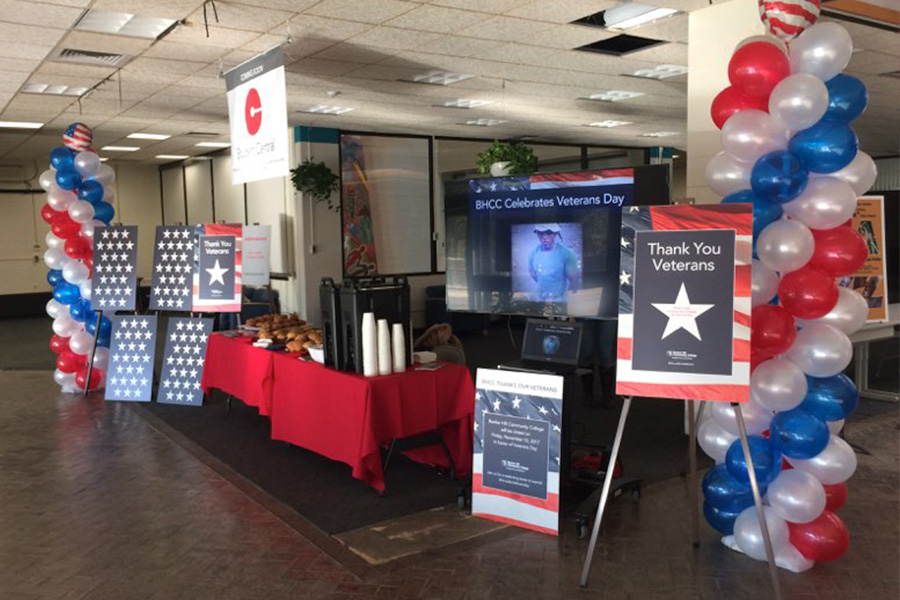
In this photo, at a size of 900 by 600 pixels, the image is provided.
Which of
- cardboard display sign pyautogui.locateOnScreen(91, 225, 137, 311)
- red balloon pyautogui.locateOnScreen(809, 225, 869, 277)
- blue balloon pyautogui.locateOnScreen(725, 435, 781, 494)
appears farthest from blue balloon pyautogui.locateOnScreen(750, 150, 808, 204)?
cardboard display sign pyautogui.locateOnScreen(91, 225, 137, 311)

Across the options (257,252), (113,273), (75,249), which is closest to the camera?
(113,273)

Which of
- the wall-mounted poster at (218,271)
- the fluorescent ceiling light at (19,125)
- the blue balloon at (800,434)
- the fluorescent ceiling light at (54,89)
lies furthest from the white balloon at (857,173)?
the fluorescent ceiling light at (19,125)

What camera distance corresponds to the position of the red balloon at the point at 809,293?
3277 millimetres

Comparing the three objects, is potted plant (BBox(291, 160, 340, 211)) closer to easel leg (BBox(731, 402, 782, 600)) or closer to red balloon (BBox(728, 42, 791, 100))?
red balloon (BBox(728, 42, 791, 100))

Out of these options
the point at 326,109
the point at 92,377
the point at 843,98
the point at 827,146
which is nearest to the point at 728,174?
the point at 827,146

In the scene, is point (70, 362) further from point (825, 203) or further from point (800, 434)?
point (825, 203)

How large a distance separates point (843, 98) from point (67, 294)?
23.3 ft

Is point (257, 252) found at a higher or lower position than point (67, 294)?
higher

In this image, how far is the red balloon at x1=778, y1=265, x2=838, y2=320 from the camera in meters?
3.28

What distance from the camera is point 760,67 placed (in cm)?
336

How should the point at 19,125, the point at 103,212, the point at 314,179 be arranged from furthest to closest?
the point at 314,179 → the point at 19,125 → the point at 103,212

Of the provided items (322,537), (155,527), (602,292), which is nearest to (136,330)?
(155,527)

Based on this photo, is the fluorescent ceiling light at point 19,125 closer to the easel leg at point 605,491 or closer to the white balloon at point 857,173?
the easel leg at point 605,491

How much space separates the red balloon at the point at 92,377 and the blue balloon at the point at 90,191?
171 cm
